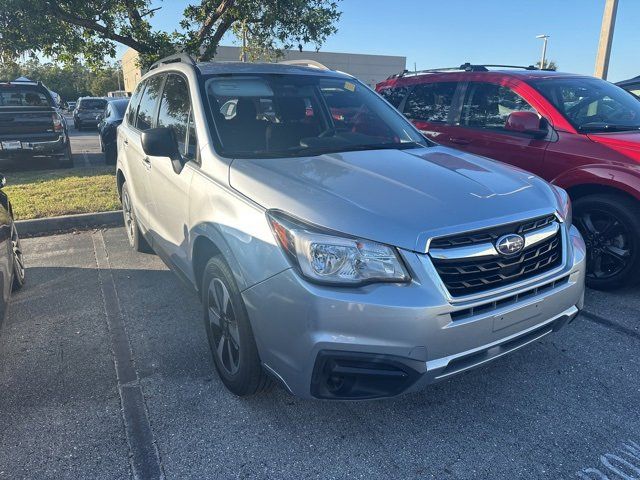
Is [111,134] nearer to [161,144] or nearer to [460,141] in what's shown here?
[460,141]

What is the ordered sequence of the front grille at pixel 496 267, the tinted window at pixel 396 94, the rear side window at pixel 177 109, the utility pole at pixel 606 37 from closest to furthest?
the front grille at pixel 496 267 → the rear side window at pixel 177 109 → the tinted window at pixel 396 94 → the utility pole at pixel 606 37

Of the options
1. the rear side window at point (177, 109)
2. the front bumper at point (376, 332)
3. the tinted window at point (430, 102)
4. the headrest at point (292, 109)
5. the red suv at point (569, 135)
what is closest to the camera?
the front bumper at point (376, 332)

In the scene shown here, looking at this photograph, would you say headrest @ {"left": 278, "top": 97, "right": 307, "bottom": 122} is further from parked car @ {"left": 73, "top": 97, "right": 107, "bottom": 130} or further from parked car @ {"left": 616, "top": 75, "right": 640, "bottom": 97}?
parked car @ {"left": 73, "top": 97, "right": 107, "bottom": 130}

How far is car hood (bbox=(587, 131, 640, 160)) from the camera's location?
13.4 ft

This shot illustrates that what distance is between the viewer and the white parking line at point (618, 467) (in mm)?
2350

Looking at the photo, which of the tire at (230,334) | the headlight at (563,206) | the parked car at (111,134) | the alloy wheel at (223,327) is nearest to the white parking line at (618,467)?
the headlight at (563,206)

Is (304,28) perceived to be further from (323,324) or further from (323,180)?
(323,324)

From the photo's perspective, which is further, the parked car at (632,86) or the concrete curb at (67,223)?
the parked car at (632,86)

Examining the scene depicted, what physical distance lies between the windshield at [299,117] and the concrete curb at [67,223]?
381 centimetres

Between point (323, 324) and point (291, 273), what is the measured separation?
267 mm

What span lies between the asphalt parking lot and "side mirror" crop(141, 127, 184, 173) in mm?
1275

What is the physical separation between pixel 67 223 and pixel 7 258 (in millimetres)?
3006

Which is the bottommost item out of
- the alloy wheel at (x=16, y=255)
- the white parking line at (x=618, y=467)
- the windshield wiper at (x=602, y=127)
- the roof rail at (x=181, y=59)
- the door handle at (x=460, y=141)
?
the white parking line at (x=618, y=467)

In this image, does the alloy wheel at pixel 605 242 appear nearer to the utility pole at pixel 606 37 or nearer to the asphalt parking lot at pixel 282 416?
the asphalt parking lot at pixel 282 416
